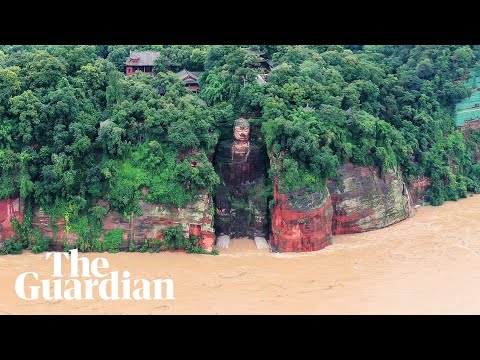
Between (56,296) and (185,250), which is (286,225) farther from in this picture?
(56,296)

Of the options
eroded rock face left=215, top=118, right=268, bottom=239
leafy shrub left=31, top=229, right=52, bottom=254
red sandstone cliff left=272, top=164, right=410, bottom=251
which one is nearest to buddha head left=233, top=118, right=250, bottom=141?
eroded rock face left=215, top=118, right=268, bottom=239

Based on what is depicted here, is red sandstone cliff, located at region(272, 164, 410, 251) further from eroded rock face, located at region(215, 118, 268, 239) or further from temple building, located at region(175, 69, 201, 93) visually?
temple building, located at region(175, 69, 201, 93)

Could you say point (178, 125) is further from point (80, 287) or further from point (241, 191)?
point (80, 287)

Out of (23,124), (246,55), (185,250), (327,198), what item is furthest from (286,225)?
(23,124)

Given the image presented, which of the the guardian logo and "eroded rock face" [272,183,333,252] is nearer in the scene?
the the guardian logo

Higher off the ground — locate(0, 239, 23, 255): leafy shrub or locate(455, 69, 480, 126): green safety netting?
locate(455, 69, 480, 126): green safety netting
